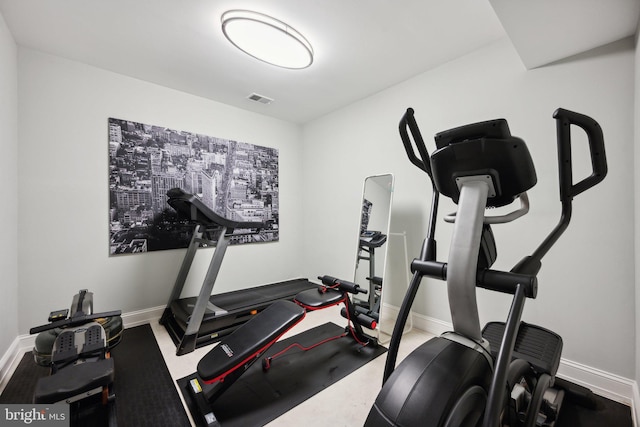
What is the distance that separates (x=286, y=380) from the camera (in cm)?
196

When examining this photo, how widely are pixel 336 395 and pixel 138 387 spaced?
1.41 m

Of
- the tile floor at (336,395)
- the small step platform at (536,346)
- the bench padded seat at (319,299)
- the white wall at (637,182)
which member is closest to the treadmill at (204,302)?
the tile floor at (336,395)

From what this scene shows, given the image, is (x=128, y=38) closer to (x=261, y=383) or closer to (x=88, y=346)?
(x=88, y=346)

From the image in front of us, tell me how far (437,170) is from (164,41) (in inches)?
102

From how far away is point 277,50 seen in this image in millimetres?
2348

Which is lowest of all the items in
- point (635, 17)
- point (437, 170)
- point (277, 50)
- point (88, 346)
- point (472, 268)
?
point (88, 346)

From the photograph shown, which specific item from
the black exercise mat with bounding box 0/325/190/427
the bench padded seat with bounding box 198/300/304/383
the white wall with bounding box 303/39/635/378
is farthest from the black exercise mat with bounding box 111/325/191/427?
the white wall with bounding box 303/39/635/378

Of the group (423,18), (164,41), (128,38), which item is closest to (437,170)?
(423,18)

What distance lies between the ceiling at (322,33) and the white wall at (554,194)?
17 centimetres

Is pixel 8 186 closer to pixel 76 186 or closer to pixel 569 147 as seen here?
pixel 76 186

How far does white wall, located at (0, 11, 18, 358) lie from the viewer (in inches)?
79.8

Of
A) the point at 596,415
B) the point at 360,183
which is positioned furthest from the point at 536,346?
the point at 360,183

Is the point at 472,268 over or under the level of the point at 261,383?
over

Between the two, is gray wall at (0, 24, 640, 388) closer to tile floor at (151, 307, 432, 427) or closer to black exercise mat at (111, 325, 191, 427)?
black exercise mat at (111, 325, 191, 427)
